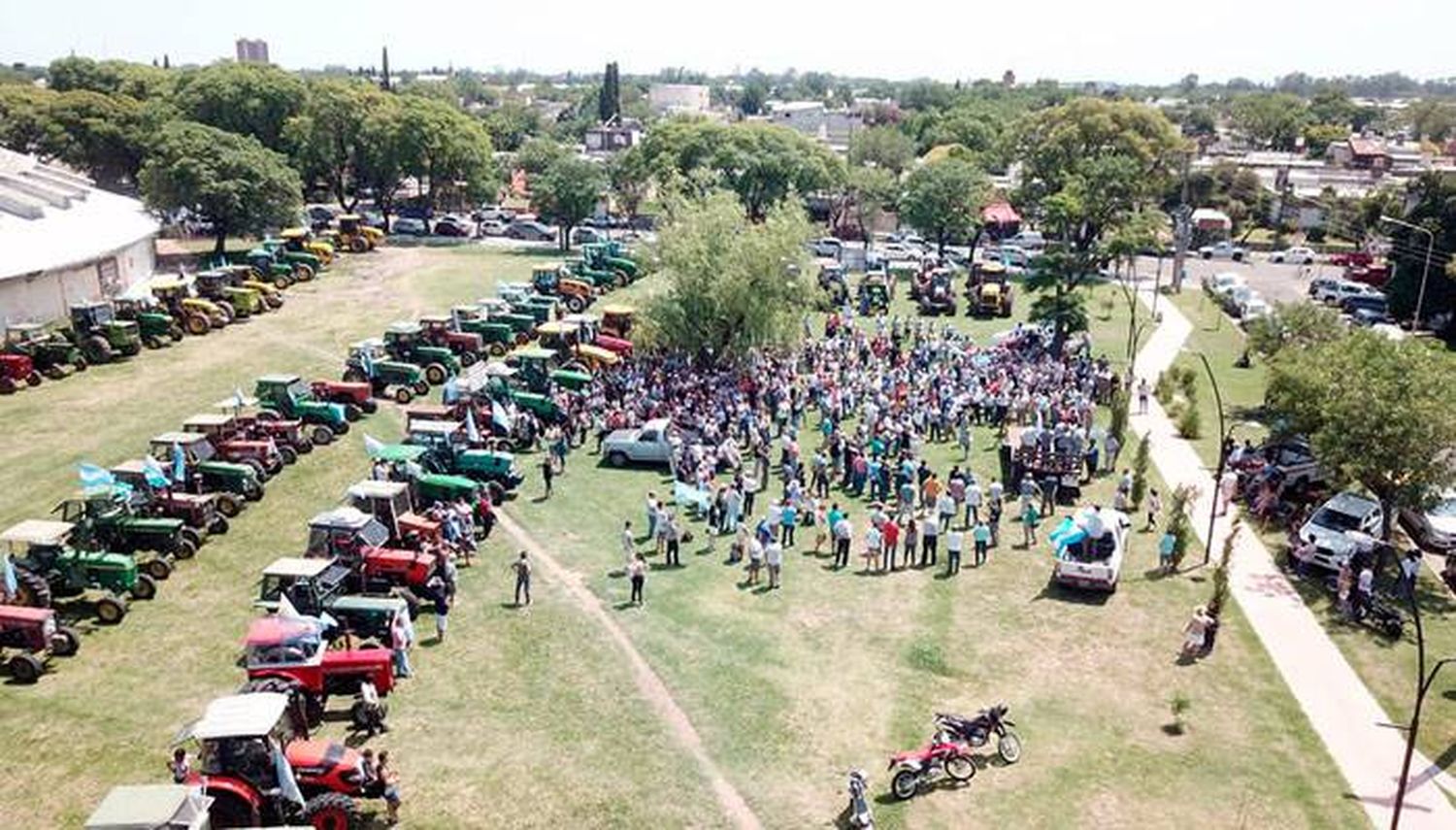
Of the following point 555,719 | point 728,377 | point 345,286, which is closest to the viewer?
point 555,719

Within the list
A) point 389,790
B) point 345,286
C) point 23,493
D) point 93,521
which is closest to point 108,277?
point 345,286

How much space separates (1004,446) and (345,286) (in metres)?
33.2

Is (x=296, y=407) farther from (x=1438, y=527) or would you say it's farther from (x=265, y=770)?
(x=1438, y=527)

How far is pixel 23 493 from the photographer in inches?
1011

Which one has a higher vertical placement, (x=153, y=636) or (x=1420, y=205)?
(x=1420, y=205)

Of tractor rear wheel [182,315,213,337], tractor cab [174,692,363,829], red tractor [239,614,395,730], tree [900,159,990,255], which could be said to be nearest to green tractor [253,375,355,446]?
tractor rear wheel [182,315,213,337]

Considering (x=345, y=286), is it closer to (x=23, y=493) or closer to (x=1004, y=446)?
(x=23, y=493)

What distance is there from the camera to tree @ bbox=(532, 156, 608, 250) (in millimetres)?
60625

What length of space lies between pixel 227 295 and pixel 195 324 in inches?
122

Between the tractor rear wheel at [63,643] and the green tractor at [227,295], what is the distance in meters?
25.5

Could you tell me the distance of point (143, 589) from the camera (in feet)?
67.7

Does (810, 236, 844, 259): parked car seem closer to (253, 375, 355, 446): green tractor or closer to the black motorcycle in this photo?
(253, 375, 355, 446): green tractor

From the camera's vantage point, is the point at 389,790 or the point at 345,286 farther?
the point at 345,286

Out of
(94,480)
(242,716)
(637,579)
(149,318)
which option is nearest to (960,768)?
(637,579)
